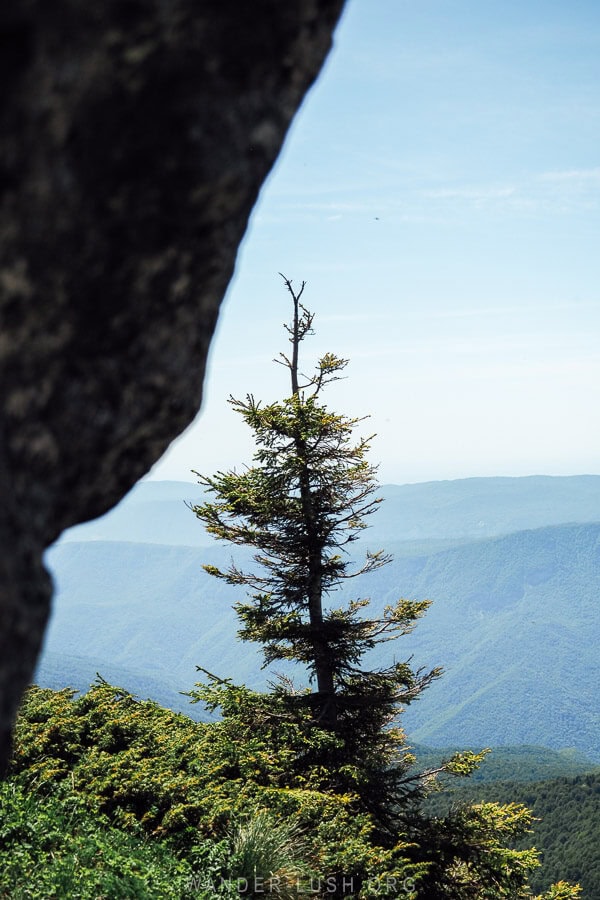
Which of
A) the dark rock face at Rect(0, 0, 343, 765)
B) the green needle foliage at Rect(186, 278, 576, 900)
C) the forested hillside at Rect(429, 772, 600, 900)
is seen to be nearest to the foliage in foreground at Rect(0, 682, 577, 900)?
the green needle foliage at Rect(186, 278, 576, 900)

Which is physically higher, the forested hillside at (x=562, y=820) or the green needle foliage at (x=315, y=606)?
the green needle foliage at (x=315, y=606)

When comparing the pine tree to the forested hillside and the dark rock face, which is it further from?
the forested hillside

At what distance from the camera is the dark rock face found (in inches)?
73.0

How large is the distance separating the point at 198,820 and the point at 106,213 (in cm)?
778

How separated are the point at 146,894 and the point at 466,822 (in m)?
6.72

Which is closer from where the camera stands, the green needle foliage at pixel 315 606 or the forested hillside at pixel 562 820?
the green needle foliage at pixel 315 606

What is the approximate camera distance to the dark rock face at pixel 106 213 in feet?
6.08

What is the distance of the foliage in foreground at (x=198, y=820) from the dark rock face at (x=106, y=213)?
14.9ft

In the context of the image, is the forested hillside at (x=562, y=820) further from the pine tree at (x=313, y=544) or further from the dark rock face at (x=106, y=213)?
the dark rock face at (x=106, y=213)

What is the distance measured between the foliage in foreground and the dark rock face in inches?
179

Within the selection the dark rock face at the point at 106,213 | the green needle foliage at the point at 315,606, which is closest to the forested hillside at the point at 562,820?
the green needle foliage at the point at 315,606

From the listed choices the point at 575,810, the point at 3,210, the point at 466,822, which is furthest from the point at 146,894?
the point at 575,810

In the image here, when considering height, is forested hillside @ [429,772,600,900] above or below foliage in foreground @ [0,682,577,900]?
below

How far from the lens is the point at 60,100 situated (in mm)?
1848
